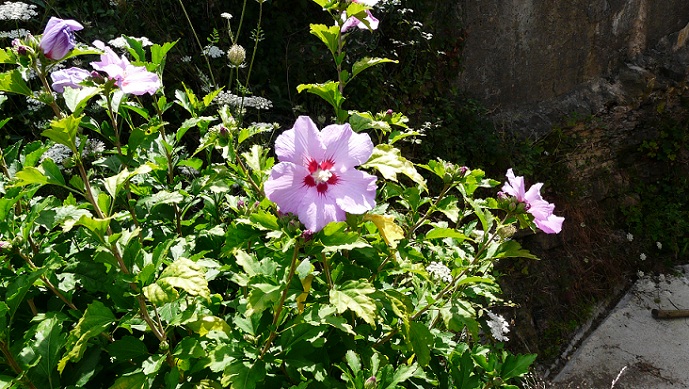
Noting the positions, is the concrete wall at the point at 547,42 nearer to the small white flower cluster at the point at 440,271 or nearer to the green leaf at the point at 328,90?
the small white flower cluster at the point at 440,271

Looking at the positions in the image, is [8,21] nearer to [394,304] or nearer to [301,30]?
[301,30]

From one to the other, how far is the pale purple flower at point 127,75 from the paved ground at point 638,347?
321cm

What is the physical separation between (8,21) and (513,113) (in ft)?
12.2

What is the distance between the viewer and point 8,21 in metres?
2.60

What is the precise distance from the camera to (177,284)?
93 centimetres

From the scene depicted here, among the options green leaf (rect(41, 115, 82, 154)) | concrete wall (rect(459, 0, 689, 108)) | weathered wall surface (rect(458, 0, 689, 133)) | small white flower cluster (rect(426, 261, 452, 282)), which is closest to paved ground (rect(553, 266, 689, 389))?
weathered wall surface (rect(458, 0, 689, 133))

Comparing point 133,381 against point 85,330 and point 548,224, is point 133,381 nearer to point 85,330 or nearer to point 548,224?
point 85,330

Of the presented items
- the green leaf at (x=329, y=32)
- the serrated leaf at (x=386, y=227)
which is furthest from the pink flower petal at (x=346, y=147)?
the green leaf at (x=329, y=32)

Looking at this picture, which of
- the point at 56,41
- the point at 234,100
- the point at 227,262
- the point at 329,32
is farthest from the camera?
the point at 234,100

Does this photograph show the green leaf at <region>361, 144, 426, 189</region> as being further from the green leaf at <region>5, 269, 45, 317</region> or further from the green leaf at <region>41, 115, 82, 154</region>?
the green leaf at <region>5, 269, 45, 317</region>

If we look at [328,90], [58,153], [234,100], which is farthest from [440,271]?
[58,153]

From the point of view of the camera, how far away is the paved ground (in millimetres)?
3441

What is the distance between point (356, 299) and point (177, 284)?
33 centimetres

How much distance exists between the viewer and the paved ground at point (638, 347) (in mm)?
3441
